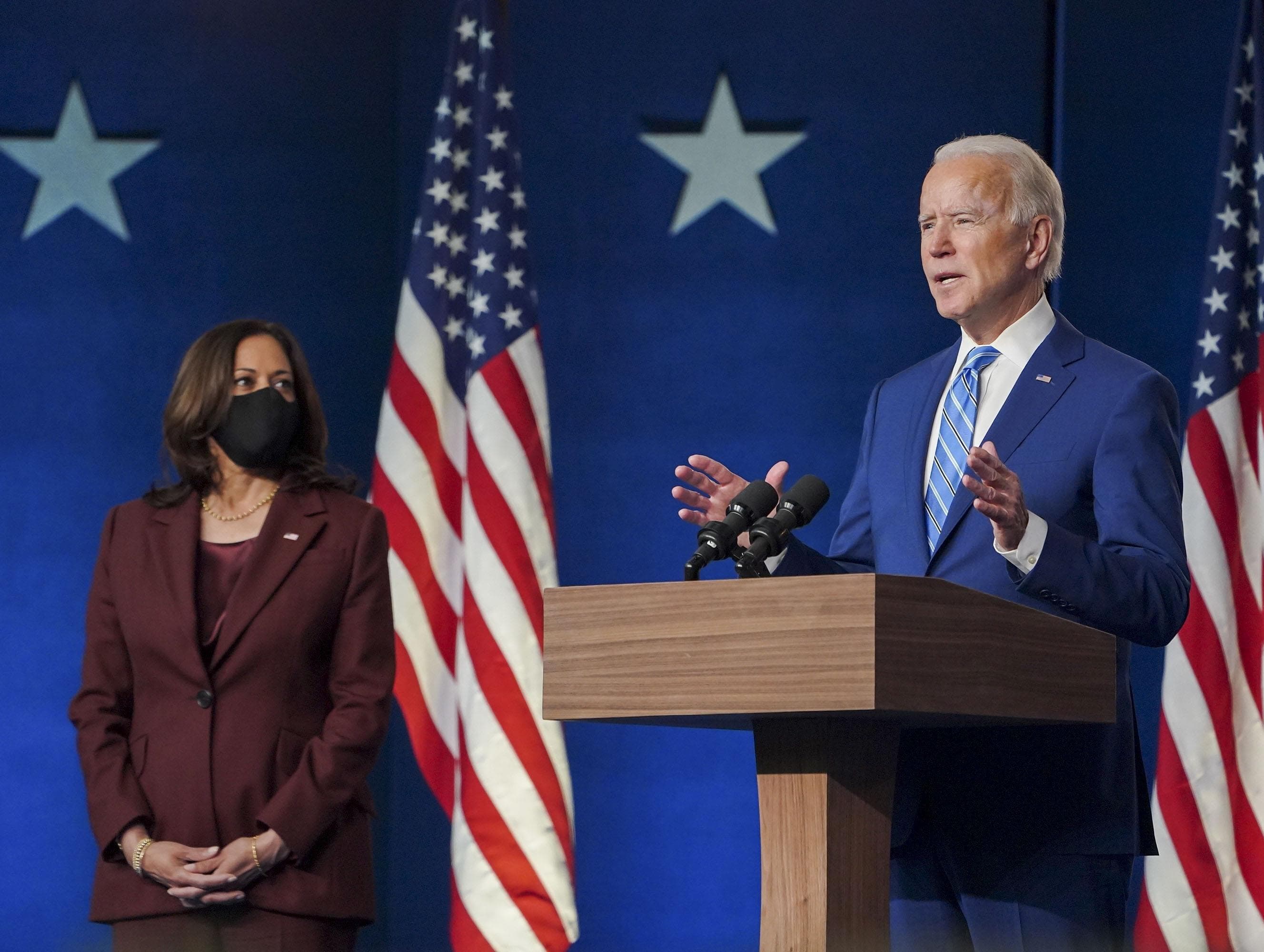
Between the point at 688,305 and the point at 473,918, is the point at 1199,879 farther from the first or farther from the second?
the point at 688,305

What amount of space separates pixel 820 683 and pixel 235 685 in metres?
1.59

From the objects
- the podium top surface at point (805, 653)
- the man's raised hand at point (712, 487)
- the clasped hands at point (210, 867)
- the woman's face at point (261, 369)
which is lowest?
the clasped hands at point (210, 867)

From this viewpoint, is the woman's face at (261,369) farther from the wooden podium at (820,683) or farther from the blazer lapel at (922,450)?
the wooden podium at (820,683)

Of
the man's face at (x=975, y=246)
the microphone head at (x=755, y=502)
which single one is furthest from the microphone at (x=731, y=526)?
the man's face at (x=975, y=246)

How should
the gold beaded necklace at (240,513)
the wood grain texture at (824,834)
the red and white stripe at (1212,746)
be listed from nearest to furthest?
the wood grain texture at (824,834) → the gold beaded necklace at (240,513) → the red and white stripe at (1212,746)

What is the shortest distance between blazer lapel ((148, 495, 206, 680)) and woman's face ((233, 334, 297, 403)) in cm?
24

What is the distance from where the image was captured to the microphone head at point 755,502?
1728mm

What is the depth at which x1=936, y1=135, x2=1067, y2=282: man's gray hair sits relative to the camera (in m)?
2.23

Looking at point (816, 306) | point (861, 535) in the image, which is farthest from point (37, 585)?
point (861, 535)

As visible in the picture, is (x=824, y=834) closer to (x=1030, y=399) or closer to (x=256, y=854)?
(x=1030, y=399)

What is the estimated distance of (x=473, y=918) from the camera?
4.00 metres

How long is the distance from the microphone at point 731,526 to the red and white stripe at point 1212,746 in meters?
2.61

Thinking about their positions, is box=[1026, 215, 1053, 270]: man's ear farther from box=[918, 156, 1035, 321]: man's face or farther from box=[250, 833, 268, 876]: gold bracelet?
box=[250, 833, 268, 876]: gold bracelet

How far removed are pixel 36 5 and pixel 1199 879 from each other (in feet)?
13.7
